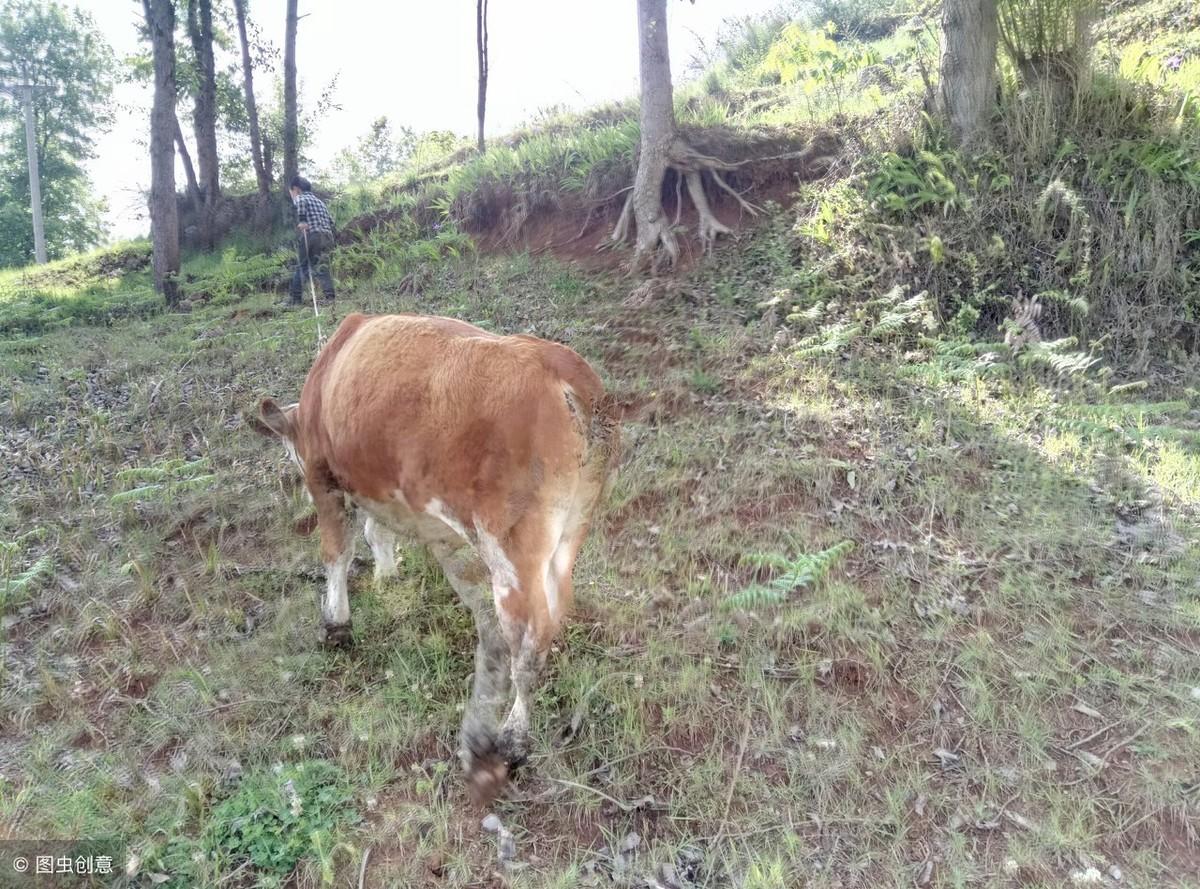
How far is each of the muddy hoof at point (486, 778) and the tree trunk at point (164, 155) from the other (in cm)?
1238

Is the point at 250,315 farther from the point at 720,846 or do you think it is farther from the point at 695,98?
the point at 720,846

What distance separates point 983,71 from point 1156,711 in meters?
6.83

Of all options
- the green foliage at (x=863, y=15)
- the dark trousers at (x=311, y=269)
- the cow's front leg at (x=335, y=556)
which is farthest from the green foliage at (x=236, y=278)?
the green foliage at (x=863, y=15)

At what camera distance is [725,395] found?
612cm

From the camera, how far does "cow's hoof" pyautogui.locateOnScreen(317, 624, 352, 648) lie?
3.97 meters

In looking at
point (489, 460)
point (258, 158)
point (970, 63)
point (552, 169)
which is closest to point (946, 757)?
point (489, 460)

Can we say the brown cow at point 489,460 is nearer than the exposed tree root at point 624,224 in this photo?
Yes

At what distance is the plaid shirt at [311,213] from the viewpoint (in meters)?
11.0

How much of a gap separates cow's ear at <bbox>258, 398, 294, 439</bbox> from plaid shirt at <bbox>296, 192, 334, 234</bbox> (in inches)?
304

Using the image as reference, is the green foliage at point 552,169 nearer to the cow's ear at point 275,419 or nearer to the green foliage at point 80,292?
the green foliage at point 80,292

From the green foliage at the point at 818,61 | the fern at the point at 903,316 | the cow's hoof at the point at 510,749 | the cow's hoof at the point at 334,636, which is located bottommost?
the cow's hoof at the point at 510,749

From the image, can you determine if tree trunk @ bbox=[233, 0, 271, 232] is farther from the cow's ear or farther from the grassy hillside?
the cow's ear

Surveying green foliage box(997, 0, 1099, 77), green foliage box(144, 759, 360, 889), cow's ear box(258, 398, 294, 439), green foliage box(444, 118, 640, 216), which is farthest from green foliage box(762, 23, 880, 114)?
green foliage box(144, 759, 360, 889)

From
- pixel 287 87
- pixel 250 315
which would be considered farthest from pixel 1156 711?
pixel 287 87
